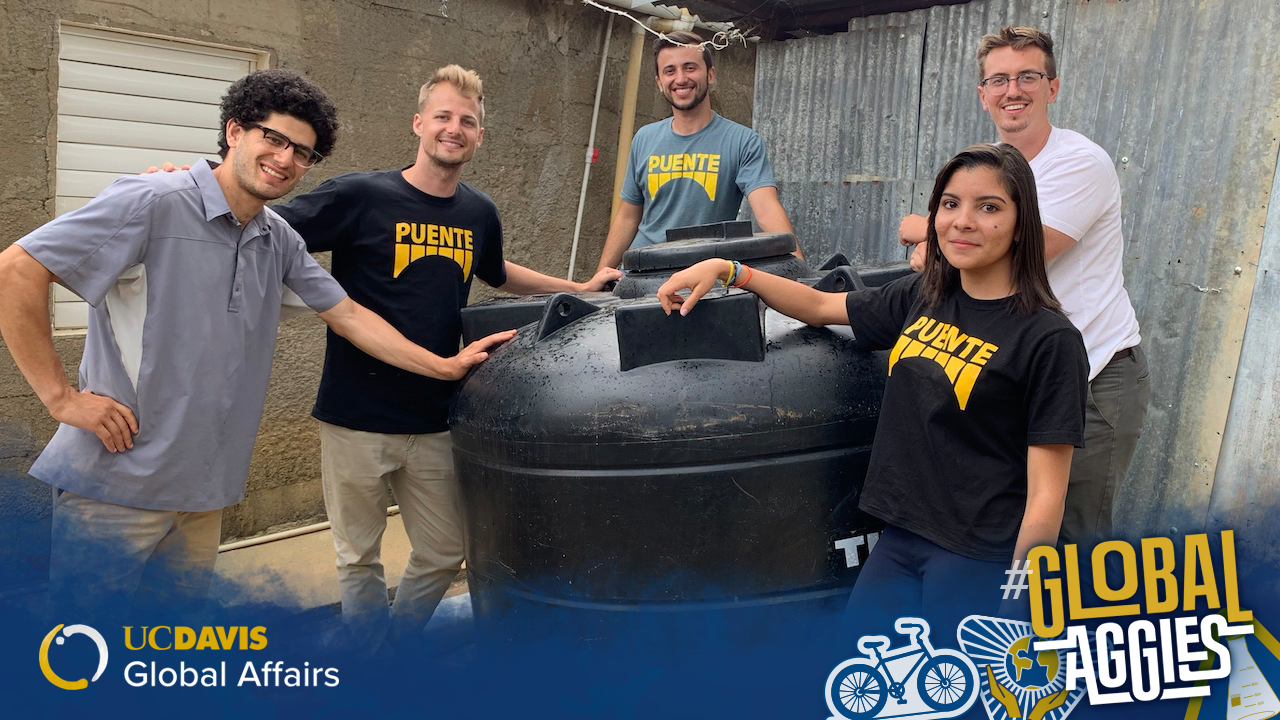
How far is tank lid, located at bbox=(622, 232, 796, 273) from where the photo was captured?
2623mm

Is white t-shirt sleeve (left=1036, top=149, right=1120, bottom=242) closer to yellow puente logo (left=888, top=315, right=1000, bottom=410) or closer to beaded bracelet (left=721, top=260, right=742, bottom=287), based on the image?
yellow puente logo (left=888, top=315, right=1000, bottom=410)

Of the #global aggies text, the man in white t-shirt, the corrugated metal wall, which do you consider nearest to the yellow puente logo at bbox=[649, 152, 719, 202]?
the man in white t-shirt

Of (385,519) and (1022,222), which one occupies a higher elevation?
(1022,222)

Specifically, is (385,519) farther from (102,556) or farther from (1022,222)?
(1022,222)

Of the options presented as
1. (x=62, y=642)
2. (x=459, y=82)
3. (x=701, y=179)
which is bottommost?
(x=62, y=642)

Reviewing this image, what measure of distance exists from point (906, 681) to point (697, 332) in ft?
2.90

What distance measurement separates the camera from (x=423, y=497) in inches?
126

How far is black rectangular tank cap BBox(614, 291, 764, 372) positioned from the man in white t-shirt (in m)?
0.56

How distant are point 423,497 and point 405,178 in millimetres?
1019

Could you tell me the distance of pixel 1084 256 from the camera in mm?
2463

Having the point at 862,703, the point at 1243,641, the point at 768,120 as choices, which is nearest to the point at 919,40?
the point at 768,120

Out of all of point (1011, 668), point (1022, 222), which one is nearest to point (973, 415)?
point (1022, 222)

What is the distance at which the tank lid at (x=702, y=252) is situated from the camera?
2.62 m

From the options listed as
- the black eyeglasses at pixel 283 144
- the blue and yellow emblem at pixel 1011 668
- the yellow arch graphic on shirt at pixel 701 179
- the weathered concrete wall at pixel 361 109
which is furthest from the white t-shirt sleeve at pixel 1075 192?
the weathered concrete wall at pixel 361 109
